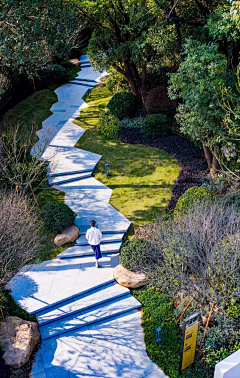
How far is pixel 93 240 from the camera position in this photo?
34.8 feet

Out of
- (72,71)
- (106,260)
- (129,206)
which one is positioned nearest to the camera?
(106,260)

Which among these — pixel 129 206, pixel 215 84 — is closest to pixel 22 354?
pixel 129 206

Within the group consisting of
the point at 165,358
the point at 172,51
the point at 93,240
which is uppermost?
the point at 172,51

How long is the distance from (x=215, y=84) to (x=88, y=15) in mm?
8073

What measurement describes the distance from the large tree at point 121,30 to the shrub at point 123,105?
1.10m

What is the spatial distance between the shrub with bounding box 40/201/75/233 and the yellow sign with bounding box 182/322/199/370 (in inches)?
225

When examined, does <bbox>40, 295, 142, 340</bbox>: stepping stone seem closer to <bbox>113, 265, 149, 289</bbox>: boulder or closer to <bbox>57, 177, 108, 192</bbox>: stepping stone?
<bbox>113, 265, 149, 289</bbox>: boulder

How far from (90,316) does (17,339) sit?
1.92 m

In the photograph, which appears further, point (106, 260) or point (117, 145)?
point (117, 145)

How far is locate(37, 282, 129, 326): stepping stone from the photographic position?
9516 millimetres

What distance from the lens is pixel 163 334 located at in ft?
29.3

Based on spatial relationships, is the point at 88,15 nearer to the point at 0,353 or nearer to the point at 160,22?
the point at 160,22

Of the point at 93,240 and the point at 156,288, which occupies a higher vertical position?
the point at 93,240

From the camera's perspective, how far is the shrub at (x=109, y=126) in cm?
1770
